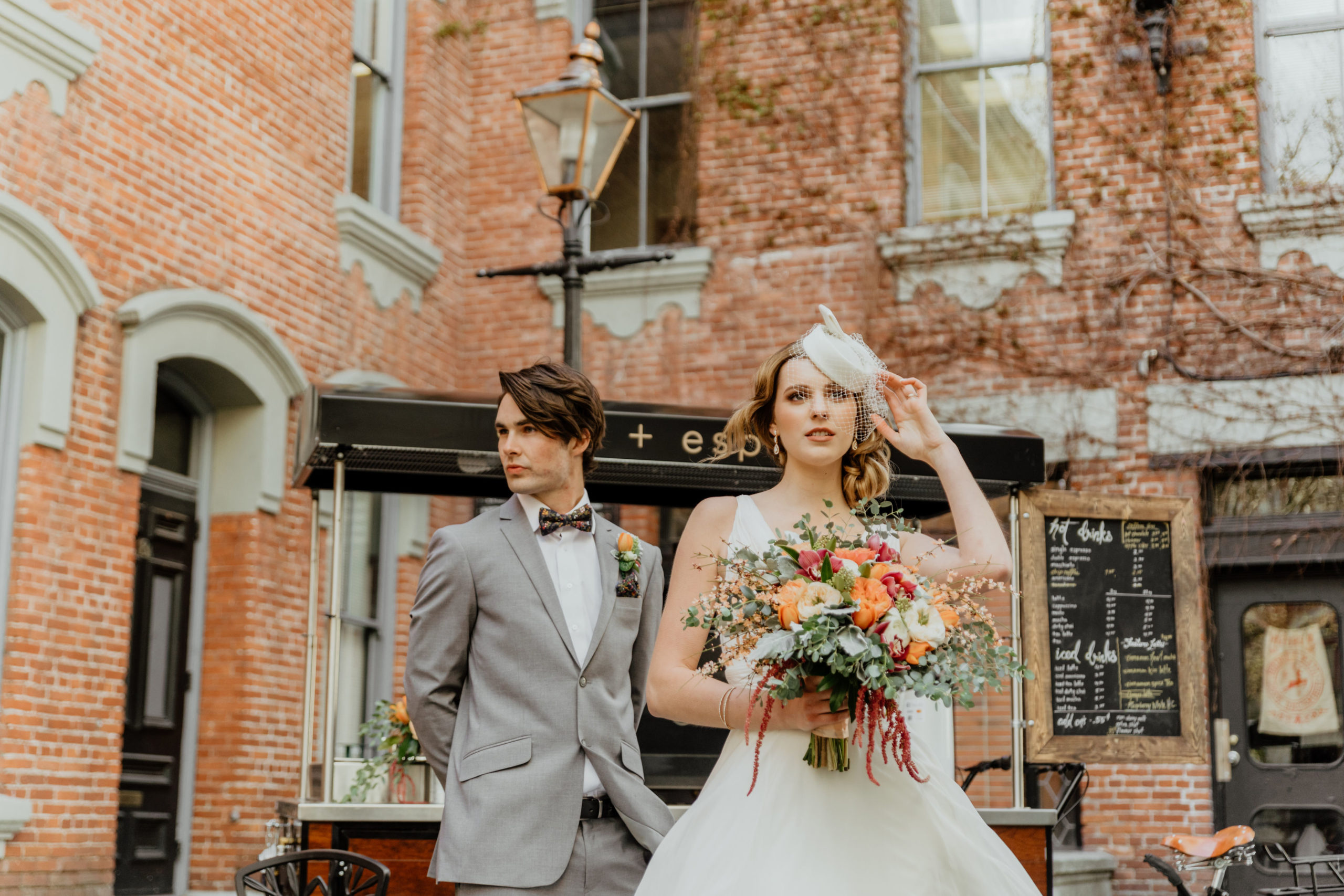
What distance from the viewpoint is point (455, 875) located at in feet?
9.45

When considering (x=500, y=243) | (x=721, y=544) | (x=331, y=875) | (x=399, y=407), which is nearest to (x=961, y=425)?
(x=399, y=407)

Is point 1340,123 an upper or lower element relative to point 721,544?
upper

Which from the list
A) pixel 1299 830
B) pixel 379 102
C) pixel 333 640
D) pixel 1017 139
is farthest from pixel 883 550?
pixel 379 102

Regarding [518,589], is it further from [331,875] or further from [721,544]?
[331,875]

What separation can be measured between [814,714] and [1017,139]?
7717 millimetres

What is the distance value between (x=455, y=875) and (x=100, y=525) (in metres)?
4.70

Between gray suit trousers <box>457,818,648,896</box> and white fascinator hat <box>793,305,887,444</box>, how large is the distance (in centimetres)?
96

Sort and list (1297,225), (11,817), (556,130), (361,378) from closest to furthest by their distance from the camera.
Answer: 1. (11,817)
2. (556,130)
3. (1297,225)
4. (361,378)

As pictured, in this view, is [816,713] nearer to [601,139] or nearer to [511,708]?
[511,708]

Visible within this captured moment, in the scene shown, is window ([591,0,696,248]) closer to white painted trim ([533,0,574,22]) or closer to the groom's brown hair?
white painted trim ([533,0,574,22])

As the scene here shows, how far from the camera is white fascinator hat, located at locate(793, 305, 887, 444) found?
269cm

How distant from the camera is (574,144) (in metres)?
6.79

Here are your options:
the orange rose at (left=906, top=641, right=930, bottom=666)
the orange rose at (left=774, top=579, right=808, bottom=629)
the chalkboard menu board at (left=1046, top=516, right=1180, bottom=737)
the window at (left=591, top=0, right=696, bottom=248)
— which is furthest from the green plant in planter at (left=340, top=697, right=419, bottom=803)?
the window at (left=591, top=0, right=696, bottom=248)

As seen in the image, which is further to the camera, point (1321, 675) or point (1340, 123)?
point (1340, 123)
